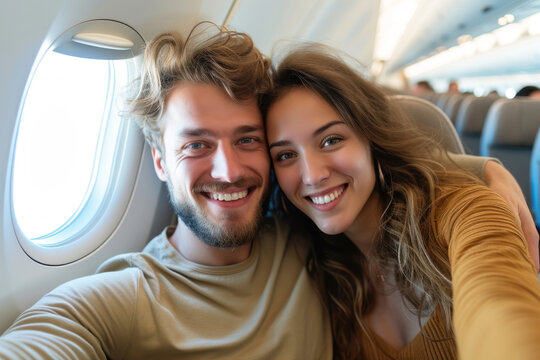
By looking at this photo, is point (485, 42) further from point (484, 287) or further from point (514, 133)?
point (484, 287)

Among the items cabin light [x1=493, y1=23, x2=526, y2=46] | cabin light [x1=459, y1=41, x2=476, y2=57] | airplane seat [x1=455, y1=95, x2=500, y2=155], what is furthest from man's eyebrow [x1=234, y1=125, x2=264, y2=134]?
cabin light [x1=459, y1=41, x2=476, y2=57]

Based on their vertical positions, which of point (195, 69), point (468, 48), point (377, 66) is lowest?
point (195, 69)

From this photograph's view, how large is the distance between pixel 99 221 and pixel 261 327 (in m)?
0.83

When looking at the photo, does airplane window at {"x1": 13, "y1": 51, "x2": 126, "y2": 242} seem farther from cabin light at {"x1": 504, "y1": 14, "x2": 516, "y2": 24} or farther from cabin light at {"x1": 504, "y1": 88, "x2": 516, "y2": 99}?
cabin light at {"x1": 504, "y1": 88, "x2": 516, "y2": 99}

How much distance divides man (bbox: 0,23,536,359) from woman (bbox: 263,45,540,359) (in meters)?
0.10

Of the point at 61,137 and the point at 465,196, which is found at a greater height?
the point at 61,137

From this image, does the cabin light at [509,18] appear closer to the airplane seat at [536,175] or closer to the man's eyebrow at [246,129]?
the airplane seat at [536,175]

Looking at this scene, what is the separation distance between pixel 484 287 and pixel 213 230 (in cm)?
87

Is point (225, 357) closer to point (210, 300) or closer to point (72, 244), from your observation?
point (210, 300)

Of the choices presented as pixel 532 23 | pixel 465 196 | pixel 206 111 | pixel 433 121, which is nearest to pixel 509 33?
pixel 532 23

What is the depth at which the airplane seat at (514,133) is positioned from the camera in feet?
11.3

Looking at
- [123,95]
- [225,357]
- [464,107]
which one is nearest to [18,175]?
[123,95]

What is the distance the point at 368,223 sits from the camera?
5.11 feet

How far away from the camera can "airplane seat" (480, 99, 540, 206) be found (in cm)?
346
